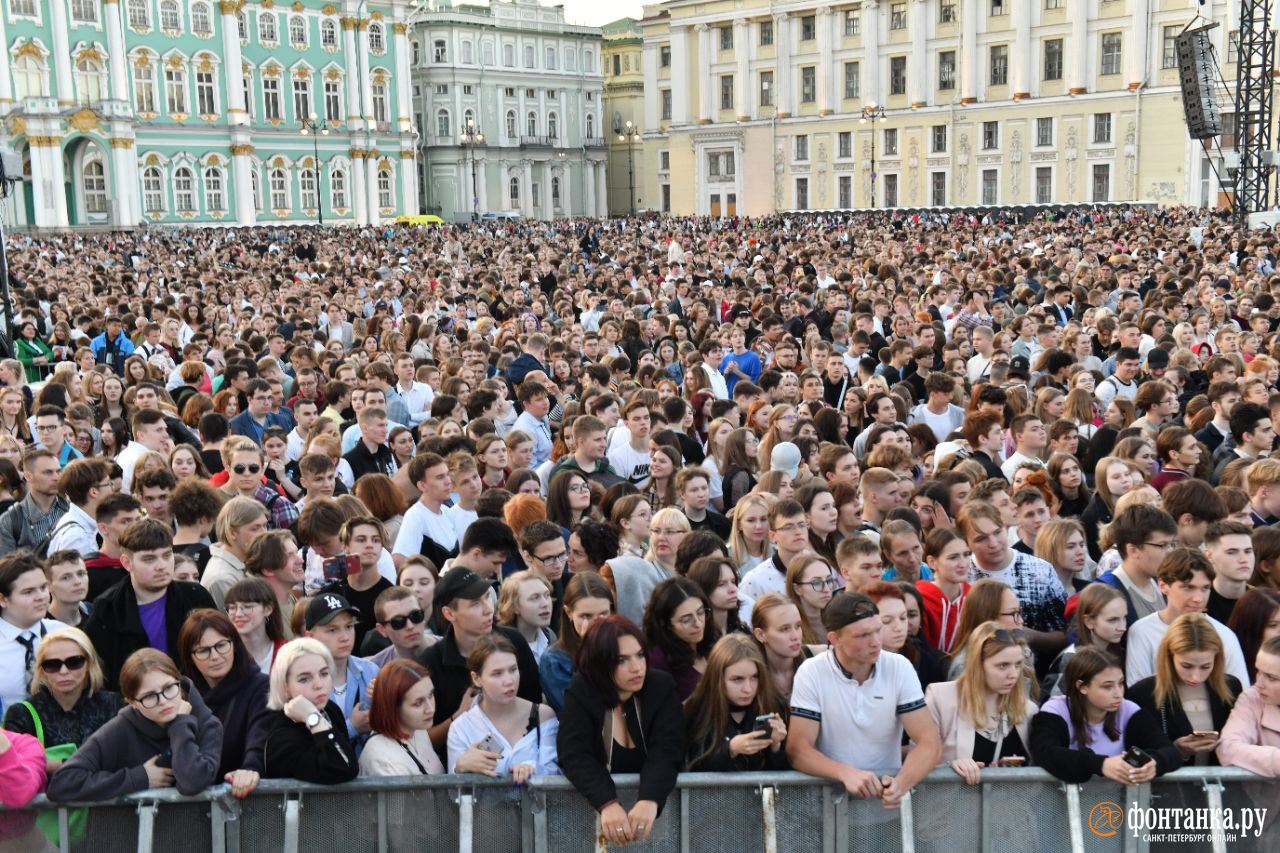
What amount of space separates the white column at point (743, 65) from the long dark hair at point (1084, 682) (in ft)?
245

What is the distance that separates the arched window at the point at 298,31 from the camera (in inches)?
2810

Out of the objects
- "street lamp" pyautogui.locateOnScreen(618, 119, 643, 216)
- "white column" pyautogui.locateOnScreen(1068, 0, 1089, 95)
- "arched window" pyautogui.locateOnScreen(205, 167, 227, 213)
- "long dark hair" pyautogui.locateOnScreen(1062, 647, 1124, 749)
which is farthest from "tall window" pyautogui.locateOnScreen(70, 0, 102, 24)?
"long dark hair" pyautogui.locateOnScreen(1062, 647, 1124, 749)

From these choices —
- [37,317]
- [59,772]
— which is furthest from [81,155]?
[59,772]

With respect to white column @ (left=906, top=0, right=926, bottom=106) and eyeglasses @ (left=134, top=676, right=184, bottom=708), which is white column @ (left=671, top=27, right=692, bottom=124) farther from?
eyeglasses @ (left=134, top=676, right=184, bottom=708)

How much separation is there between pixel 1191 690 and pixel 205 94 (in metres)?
70.5

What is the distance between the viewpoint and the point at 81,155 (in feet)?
208

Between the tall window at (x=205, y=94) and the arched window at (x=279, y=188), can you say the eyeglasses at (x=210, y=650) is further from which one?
the arched window at (x=279, y=188)

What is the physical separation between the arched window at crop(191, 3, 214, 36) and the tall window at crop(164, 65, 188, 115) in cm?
225

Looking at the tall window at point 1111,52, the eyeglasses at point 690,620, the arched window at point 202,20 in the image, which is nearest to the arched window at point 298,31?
the arched window at point 202,20

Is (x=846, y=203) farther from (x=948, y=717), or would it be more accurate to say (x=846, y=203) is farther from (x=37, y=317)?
(x=948, y=717)

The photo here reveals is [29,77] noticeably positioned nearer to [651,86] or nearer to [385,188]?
[385,188]

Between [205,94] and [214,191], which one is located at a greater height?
[205,94]

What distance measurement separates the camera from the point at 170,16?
6562 cm

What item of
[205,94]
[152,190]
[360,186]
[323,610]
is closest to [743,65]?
[360,186]
